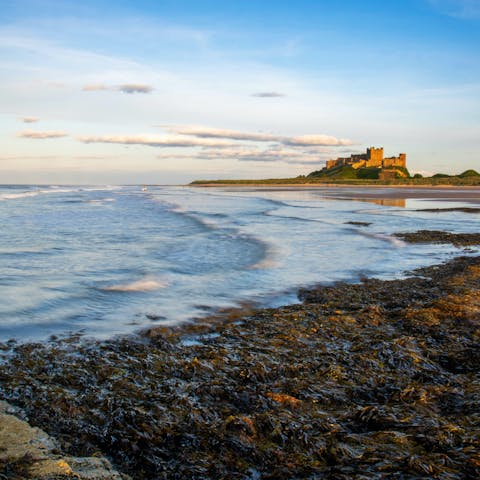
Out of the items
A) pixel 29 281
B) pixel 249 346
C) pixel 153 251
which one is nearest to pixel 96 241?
pixel 153 251

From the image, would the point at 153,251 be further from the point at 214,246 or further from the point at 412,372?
the point at 412,372

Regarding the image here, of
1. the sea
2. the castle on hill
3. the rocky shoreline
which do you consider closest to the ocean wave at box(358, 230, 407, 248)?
the sea

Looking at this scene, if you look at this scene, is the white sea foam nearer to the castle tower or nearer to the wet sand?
the wet sand

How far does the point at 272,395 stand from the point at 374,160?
16235 cm

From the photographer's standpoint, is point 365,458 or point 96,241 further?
point 96,241

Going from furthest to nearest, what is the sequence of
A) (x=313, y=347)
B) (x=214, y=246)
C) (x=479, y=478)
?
(x=214, y=246), (x=313, y=347), (x=479, y=478)

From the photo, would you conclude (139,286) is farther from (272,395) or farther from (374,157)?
(374,157)

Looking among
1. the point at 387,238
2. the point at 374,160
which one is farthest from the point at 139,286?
the point at 374,160

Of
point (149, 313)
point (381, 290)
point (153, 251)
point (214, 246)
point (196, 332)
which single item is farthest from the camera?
point (214, 246)

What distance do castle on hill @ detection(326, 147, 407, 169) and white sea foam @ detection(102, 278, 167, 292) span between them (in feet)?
489

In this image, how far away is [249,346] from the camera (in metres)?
5.59

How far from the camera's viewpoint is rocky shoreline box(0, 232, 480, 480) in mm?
3266

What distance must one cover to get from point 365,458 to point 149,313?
4722 mm

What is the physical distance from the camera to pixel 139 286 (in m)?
9.28
